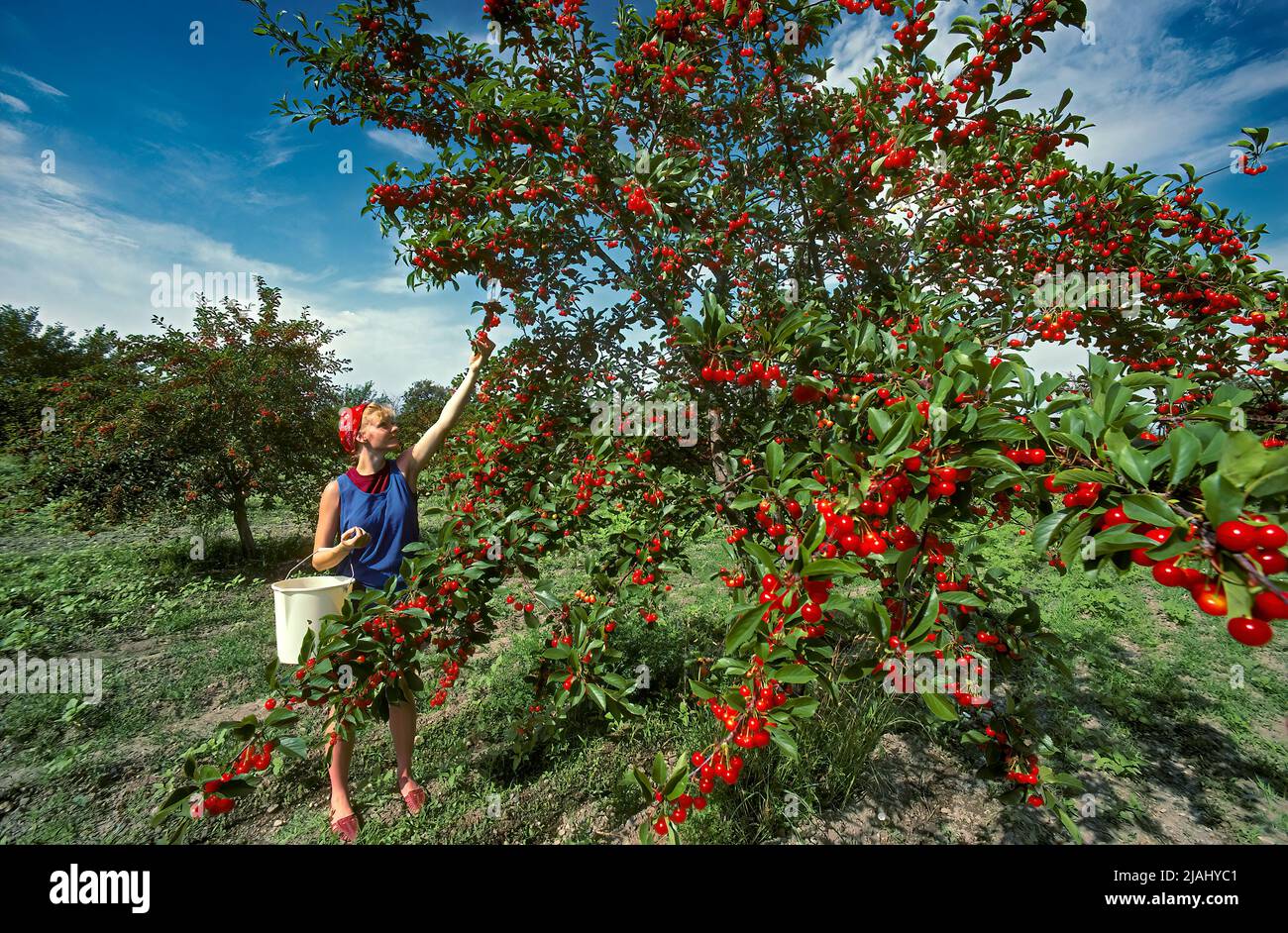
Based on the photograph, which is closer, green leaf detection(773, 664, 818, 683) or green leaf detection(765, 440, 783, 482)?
green leaf detection(773, 664, 818, 683)

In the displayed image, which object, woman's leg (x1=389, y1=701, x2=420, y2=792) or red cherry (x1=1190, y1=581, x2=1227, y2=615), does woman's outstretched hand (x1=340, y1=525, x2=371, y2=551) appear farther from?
red cherry (x1=1190, y1=581, x2=1227, y2=615)

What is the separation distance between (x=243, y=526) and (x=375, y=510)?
606 cm

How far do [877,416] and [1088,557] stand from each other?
536 millimetres

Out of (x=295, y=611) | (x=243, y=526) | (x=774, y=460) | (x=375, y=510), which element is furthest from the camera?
(x=243, y=526)

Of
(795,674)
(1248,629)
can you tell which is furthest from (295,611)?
(1248,629)

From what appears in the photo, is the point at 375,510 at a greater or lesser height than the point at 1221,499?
lesser

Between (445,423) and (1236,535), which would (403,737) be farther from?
(1236,535)

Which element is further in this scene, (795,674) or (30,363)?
(30,363)

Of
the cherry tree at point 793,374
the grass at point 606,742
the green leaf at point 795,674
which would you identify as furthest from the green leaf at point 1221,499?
the grass at point 606,742

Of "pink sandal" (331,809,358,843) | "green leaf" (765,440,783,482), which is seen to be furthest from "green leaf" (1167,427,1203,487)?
"pink sandal" (331,809,358,843)

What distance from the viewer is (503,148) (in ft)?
7.82

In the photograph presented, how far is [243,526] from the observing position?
683 cm

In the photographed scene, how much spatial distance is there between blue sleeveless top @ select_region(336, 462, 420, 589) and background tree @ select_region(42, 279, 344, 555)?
5.01 meters

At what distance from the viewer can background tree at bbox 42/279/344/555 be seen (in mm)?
5766
